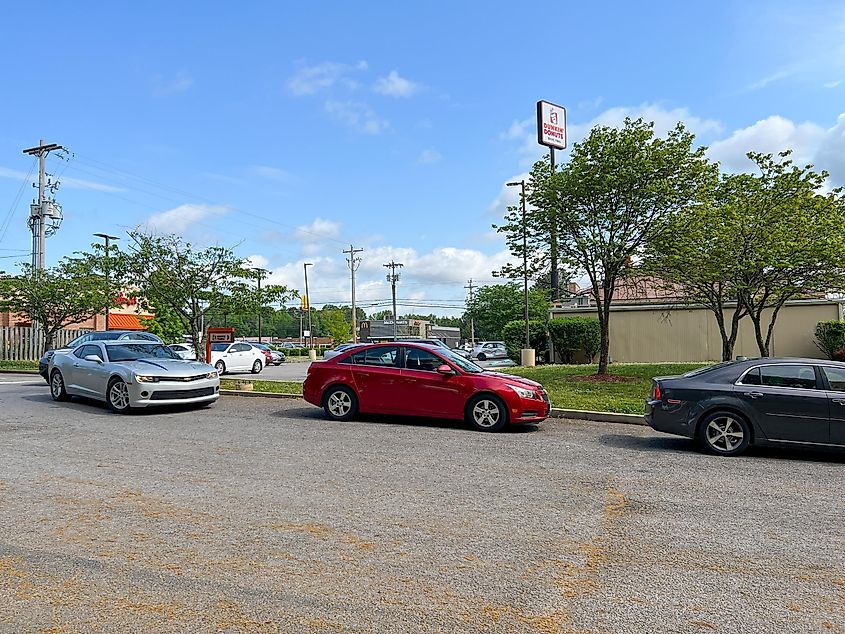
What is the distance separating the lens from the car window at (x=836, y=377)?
9.34 m

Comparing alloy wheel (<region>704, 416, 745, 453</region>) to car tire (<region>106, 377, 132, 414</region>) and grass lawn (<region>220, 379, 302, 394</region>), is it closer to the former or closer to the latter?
grass lawn (<region>220, 379, 302, 394</region>)

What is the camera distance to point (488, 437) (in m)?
10.9

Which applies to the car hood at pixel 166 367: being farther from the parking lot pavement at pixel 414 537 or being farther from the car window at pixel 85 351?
the parking lot pavement at pixel 414 537

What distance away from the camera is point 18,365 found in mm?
29969

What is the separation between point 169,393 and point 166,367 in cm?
64

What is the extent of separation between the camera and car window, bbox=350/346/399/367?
12.4m

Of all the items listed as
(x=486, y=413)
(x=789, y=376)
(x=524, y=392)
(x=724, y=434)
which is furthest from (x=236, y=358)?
(x=789, y=376)

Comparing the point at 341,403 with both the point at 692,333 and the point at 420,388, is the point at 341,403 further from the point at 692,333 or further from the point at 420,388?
the point at 692,333

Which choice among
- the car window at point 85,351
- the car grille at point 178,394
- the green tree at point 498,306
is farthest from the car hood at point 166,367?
the green tree at point 498,306

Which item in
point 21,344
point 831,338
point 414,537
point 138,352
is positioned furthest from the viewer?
point 21,344

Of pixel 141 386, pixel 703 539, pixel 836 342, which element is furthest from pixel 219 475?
pixel 836 342

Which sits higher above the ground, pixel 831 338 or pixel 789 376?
pixel 831 338

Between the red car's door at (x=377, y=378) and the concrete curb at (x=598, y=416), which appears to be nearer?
the red car's door at (x=377, y=378)

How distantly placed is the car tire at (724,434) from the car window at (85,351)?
11349mm
